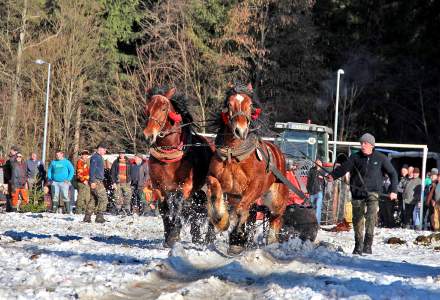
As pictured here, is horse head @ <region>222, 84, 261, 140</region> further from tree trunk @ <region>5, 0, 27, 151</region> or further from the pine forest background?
tree trunk @ <region>5, 0, 27, 151</region>

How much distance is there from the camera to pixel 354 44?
1944 inches

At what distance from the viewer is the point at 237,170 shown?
12.7m

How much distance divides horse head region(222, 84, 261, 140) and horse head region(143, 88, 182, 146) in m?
1.06

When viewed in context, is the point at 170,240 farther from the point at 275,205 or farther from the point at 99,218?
the point at 99,218

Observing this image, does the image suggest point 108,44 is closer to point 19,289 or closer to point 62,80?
point 62,80

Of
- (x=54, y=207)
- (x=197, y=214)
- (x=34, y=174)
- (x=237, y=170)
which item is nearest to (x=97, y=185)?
(x=54, y=207)

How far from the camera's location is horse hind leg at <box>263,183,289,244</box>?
1406 cm

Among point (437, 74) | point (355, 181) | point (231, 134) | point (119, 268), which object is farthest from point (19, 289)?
point (437, 74)

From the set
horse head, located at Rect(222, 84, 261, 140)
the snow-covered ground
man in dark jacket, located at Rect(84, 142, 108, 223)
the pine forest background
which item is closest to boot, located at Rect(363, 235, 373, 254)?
the snow-covered ground

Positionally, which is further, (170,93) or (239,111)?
(170,93)

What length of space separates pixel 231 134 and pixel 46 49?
32604 millimetres

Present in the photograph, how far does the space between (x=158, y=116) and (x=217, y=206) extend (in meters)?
1.75

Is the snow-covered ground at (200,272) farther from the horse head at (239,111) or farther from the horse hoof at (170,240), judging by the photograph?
the horse head at (239,111)

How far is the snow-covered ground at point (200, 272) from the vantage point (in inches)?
357
